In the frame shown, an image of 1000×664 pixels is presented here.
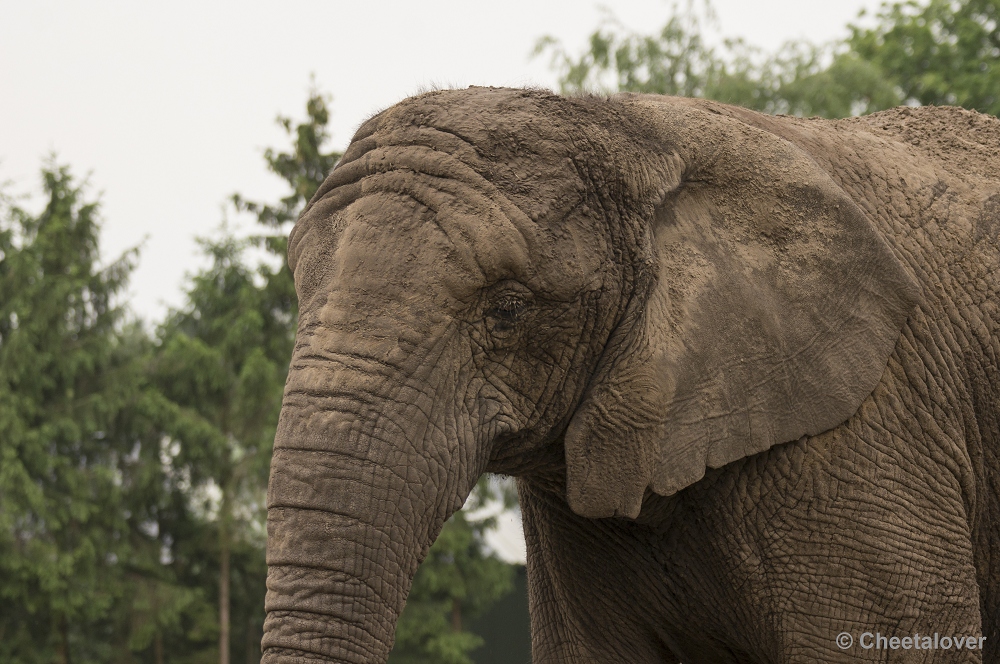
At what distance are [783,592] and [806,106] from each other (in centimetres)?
2192

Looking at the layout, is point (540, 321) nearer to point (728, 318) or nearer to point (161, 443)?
point (728, 318)

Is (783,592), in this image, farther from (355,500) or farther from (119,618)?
(119,618)

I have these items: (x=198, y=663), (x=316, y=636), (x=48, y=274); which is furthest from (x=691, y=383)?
(x=198, y=663)

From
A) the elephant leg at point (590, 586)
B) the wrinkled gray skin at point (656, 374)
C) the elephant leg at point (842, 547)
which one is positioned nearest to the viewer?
the wrinkled gray skin at point (656, 374)

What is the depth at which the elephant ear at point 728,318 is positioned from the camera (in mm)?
3430

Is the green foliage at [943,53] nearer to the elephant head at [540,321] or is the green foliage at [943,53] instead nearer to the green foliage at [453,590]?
the green foliage at [453,590]

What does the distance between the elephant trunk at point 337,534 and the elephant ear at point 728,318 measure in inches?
25.9

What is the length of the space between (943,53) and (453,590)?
609 inches

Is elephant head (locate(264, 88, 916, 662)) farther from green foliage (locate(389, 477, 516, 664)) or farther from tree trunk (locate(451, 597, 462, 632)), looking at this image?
tree trunk (locate(451, 597, 462, 632))

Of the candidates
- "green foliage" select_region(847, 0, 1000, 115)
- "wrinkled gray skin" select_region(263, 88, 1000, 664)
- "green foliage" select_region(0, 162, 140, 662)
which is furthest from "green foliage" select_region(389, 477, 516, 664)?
"wrinkled gray skin" select_region(263, 88, 1000, 664)

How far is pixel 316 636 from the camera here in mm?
2918

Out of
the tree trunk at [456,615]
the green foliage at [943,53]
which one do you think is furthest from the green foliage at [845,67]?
the tree trunk at [456,615]

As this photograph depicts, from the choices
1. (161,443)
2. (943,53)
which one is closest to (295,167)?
(161,443)

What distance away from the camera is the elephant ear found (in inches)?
135
